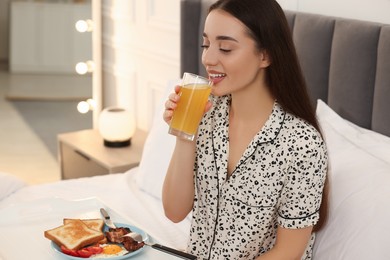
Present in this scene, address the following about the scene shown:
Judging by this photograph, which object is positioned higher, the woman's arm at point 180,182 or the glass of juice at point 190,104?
the glass of juice at point 190,104

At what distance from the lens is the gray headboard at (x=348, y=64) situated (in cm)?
232

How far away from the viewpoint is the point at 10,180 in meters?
2.87

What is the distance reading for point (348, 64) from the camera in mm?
2436

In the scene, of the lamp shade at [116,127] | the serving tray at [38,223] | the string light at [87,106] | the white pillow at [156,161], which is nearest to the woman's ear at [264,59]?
the serving tray at [38,223]

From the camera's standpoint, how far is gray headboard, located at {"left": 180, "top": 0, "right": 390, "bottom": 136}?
232 centimetres

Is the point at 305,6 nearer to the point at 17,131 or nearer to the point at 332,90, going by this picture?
the point at 332,90

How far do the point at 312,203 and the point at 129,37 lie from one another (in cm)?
231

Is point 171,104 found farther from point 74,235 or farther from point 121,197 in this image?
point 121,197

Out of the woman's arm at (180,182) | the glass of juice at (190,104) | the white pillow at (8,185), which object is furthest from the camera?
the white pillow at (8,185)

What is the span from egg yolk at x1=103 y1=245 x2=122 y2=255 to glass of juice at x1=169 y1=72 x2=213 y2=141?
0.31 metres

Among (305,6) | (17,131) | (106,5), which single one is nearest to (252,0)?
(305,6)

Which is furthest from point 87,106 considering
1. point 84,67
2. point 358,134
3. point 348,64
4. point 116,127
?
point 358,134

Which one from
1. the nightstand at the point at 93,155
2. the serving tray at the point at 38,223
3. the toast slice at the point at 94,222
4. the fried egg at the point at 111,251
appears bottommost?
the nightstand at the point at 93,155

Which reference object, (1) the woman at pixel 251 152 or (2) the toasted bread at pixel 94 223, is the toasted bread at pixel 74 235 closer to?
(2) the toasted bread at pixel 94 223
